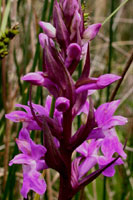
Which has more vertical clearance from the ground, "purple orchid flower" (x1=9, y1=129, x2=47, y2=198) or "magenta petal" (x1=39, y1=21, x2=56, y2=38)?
"magenta petal" (x1=39, y1=21, x2=56, y2=38)

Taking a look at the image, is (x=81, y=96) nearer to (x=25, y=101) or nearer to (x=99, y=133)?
(x=99, y=133)

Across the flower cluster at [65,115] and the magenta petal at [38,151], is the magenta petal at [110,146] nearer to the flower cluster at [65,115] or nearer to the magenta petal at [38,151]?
the flower cluster at [65,115]

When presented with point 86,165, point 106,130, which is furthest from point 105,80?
point 86,165

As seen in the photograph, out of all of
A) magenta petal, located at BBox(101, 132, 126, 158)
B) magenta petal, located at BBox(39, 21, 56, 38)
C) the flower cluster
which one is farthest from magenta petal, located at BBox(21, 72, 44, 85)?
magenta petal, located at BBox(101, 132, 126, 158)

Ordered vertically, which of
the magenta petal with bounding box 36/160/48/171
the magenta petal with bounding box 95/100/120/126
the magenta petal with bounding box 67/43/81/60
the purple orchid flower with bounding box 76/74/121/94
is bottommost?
the magenta petal with bounding box 36/160/48/171

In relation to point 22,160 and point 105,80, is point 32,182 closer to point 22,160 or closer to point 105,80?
point 22,160

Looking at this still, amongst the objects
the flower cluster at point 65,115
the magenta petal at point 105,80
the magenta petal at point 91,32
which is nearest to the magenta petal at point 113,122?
the flower cluster at point 65,115

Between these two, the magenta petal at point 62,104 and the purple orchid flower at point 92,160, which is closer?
the magenta petal at point 62,104

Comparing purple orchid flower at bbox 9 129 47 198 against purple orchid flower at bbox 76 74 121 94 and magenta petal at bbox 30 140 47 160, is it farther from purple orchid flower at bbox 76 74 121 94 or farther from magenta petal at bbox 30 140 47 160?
purple orchid flower at bbox 76 74 121 94
